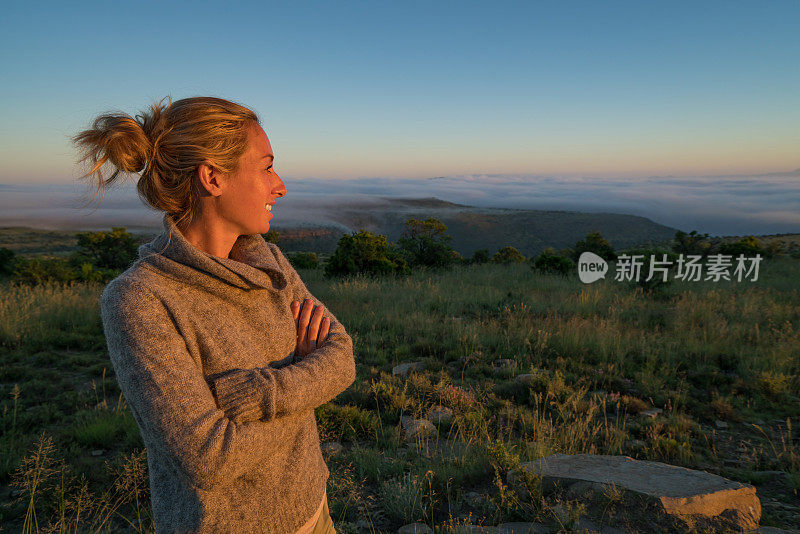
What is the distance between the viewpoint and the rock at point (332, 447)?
3.74 m

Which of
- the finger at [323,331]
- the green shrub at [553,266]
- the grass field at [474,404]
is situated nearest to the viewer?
the finger at [323,331]

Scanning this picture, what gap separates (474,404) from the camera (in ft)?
15.2

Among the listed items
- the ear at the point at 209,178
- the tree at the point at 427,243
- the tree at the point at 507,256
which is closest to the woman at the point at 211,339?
the ear at the point at 209,178

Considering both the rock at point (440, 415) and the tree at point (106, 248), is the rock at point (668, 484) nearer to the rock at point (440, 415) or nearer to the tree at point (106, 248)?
the rock at point (440, 415)

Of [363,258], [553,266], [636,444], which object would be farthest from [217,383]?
[553,266]

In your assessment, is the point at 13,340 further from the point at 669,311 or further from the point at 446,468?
the point at 669,311

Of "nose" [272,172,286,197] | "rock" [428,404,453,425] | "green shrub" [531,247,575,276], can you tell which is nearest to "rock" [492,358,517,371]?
"rock" [428,404,453,425]

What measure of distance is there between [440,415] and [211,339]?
134 inches

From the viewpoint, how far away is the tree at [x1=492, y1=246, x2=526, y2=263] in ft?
59.1

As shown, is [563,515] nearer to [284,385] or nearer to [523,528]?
[523,528]

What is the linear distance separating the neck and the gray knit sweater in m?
0.08

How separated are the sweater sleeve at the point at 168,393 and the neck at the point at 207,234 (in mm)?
304

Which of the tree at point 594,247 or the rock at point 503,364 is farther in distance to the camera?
the tree at point 594,247

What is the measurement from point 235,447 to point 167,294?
1.54 ft
